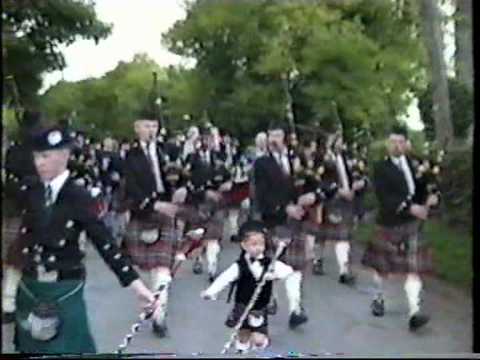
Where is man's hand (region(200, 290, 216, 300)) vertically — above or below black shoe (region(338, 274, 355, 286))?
below

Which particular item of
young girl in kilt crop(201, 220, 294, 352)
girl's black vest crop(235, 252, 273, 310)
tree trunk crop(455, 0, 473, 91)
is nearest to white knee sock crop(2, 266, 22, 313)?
young girl in kilt crop(201, 220, 294, 352)

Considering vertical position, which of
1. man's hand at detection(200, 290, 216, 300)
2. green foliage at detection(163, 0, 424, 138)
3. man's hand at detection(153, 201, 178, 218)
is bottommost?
man's hand at detection(200, 290, 216, 300)

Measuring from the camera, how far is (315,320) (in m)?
3.16

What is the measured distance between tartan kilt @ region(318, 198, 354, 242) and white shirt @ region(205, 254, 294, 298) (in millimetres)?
156

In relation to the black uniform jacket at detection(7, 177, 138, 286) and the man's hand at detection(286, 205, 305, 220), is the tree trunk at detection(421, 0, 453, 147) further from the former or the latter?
the black uniform jacket at detection(7, 177, 138, 286)

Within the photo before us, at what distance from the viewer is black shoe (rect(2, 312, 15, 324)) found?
10.1 feet

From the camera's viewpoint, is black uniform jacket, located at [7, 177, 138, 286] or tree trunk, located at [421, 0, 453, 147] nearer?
black uniform jacket, located at [7, 177, 138, 286]

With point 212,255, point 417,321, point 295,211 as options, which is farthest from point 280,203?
point 417,321

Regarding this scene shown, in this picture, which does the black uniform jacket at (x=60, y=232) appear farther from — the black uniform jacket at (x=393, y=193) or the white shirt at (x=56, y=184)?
the black uniform jacket at (x=393, y=193)

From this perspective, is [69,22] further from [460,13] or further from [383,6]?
[460,13]

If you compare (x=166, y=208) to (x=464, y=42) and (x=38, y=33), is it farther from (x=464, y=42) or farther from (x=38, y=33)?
(x=464, y=42)

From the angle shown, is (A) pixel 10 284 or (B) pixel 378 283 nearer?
(A) pixel 10 284

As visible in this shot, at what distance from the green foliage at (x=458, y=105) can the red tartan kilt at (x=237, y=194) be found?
62cm

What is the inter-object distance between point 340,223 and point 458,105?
541 mm
